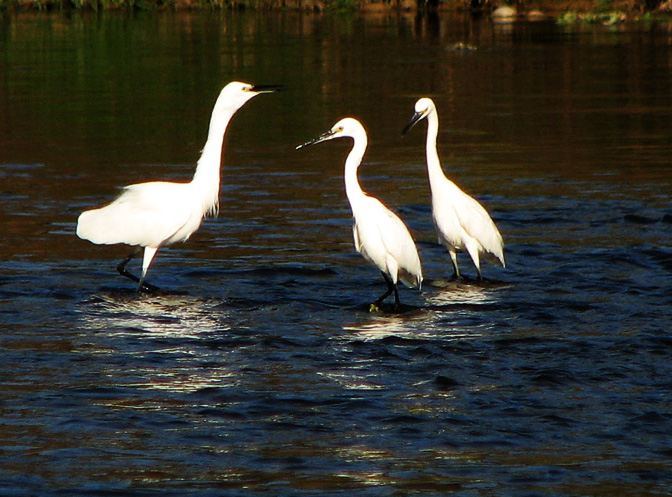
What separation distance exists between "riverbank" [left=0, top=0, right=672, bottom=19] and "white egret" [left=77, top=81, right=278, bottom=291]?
35252 millimetres

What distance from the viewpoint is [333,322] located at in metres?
8.83

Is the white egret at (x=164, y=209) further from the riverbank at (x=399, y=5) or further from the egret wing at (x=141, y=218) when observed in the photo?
the riverbank at (x=399, y=5)

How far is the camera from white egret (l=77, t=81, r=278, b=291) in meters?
9.68

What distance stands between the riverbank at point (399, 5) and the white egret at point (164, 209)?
1388 inches

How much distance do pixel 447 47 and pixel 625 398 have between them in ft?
87.7

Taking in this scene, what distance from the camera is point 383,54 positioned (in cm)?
3114

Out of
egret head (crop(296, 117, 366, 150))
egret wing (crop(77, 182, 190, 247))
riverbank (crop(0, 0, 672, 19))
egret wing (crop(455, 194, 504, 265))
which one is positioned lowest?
egret wing (crop(455, 194, 504, 265))

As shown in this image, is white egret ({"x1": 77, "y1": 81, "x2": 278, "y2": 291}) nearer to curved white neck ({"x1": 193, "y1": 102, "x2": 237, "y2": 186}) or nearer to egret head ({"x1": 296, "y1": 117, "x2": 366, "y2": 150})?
curved white neck ({"x1": 193, "y1": 102, "x2": 237, "y2": 186})

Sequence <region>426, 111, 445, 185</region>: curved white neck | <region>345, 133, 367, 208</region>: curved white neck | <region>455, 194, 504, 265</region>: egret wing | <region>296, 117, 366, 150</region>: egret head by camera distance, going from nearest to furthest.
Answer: <region>345, 133, 367, 208</region>: curved white neck, <region>296, 117, 366, 150</region>: egret head, <region>455, 194, 504, 265</region>: egret wing, <region>426, 111, 445, 185</region>: curved white neck

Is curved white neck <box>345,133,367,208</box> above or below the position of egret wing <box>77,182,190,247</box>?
above

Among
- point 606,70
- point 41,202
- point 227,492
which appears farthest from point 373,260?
point 606,70

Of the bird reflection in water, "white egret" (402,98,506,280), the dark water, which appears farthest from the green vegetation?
the bird reflection in water

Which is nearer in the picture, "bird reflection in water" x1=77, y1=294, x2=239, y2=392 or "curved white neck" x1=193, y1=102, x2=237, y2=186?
"bird reflection in water" x1=77, y1=294, x2=239, y2=392

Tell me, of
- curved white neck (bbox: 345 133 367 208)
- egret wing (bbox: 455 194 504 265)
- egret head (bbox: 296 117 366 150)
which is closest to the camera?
curved white neck (bbox: 345 133 367 208)
